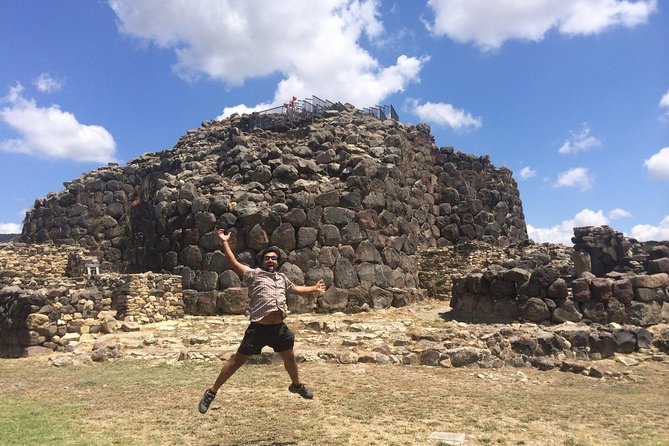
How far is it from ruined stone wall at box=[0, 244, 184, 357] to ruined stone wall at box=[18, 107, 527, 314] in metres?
1.40

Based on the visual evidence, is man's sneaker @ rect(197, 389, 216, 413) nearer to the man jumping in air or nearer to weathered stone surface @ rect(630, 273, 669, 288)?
the man jumping in air

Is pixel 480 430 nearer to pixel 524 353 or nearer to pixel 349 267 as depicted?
pixel 524 353

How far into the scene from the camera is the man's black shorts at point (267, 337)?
19.6 ft

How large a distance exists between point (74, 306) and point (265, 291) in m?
9.26

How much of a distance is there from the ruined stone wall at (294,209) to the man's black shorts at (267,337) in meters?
11.0

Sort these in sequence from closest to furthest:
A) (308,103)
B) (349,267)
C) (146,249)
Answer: (349,267)
(146,249)
(308,103)

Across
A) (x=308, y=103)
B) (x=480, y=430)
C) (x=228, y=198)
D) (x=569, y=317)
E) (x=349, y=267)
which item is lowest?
(x=480, y=430)

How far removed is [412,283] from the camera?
20.4 meters

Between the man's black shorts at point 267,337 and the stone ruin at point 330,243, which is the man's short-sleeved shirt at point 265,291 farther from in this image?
the stone ruin at point 330,243

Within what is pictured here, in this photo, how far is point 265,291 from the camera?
20.1 ft

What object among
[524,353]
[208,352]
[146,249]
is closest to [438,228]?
[146,249]

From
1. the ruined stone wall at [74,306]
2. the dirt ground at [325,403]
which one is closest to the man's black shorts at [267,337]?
the dirt ground at [325,403]

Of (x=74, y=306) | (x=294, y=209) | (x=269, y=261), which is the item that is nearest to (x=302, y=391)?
(x=269, y=261)

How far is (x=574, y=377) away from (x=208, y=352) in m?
7.00
